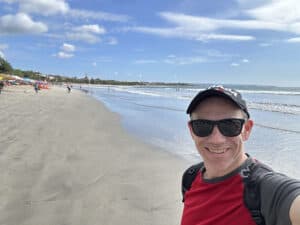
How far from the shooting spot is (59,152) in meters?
7.57

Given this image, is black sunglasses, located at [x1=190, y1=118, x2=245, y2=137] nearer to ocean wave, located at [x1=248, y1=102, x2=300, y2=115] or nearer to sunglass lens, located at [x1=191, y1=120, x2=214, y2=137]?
sunglass lens, located at [x1=191, y1=120, x2=214, y2=137]

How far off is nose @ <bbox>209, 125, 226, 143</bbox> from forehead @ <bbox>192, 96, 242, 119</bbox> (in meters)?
→ 0.07

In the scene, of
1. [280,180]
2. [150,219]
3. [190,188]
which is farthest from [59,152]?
[280,180]

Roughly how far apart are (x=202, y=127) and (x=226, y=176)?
0.97ft

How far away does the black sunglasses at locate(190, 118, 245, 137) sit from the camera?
5.61 feet

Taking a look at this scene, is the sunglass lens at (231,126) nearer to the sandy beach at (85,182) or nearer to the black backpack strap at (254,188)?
the black backpack strap at (254,188)

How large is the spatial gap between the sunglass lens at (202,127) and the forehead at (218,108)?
37mm

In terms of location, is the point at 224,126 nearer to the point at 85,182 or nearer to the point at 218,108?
the point at 218,108

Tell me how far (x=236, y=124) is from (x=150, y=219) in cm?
269

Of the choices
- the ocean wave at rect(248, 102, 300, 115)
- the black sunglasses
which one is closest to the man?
the black sunglasses

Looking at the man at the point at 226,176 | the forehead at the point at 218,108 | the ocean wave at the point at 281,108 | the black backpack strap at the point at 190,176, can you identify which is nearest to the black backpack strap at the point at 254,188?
the man at the point at 226,176

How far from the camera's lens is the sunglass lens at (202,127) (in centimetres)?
177

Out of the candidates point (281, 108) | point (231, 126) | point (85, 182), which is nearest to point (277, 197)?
point (231, 126)

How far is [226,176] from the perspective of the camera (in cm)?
162
